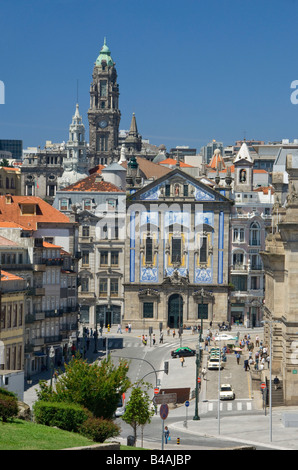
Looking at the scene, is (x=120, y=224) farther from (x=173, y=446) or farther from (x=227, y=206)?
(x=173, y=446)

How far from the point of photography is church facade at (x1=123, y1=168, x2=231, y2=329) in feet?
433

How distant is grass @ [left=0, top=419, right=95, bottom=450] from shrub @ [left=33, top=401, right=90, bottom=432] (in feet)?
12.6

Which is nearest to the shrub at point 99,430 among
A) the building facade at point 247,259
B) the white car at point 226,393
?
the white car at point 226,393

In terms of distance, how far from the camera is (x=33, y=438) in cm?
4031

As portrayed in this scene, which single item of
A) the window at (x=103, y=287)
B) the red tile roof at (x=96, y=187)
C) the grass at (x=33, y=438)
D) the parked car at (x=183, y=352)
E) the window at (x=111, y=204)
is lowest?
the grass at (x=33, y=438)

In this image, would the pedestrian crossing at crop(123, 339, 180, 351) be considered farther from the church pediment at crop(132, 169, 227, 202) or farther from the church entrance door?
the church pediment at crop(132, 169, 227, 202)

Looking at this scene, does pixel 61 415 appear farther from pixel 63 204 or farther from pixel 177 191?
pixel 63 204

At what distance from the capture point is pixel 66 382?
60.5 m

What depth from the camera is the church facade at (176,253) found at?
132 meters

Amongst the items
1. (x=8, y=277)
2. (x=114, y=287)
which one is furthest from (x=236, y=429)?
(x=114, y=287)

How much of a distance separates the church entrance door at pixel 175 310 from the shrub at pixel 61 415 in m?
81.5

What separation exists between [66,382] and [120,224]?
76209 mm

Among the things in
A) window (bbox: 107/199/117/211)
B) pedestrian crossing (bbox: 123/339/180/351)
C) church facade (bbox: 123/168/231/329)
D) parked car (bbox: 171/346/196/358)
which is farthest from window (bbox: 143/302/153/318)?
parked car (bbox: 171/346/196/358)

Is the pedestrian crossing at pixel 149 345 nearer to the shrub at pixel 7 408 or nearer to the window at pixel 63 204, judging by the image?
the window at pixel 63 204
